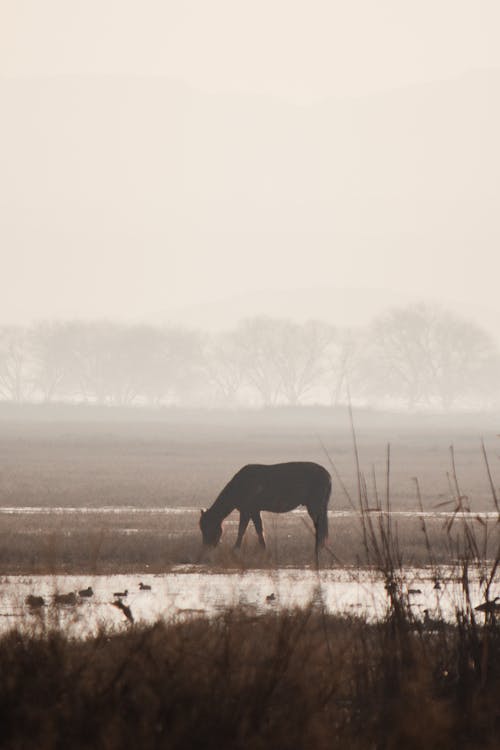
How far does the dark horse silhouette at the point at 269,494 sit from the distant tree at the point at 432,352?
129 m

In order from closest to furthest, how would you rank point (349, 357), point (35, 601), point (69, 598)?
1. point (35, 601)
2. point (69, 598)
3. point (349, 357)

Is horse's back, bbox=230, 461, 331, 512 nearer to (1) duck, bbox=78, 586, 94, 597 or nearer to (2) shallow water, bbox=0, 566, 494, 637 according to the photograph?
(2) shallow water, bbox=0, 566, 494, 637

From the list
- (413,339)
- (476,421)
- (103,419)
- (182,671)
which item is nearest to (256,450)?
(103,419)

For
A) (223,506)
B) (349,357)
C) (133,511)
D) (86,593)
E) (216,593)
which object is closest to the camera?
(86,593)

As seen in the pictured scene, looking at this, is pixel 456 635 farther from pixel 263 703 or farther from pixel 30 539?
pixel 30 539

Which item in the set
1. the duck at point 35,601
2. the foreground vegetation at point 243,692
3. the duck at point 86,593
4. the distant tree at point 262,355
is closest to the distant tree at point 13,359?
the distant tree at point 262,355

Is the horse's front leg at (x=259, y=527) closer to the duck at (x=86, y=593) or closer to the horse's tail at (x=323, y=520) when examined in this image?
the horse's tail at (x=323, y=520)

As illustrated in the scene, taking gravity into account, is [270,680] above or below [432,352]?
below

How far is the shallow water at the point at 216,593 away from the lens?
47.9 feet

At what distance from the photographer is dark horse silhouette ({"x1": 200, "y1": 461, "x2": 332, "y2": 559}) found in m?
23.8

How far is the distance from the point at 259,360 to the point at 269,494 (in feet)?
454

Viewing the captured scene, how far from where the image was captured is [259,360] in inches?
6383

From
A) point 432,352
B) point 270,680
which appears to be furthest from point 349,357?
point 270,680

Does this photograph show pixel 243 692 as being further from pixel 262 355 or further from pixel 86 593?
pixel 262 355
